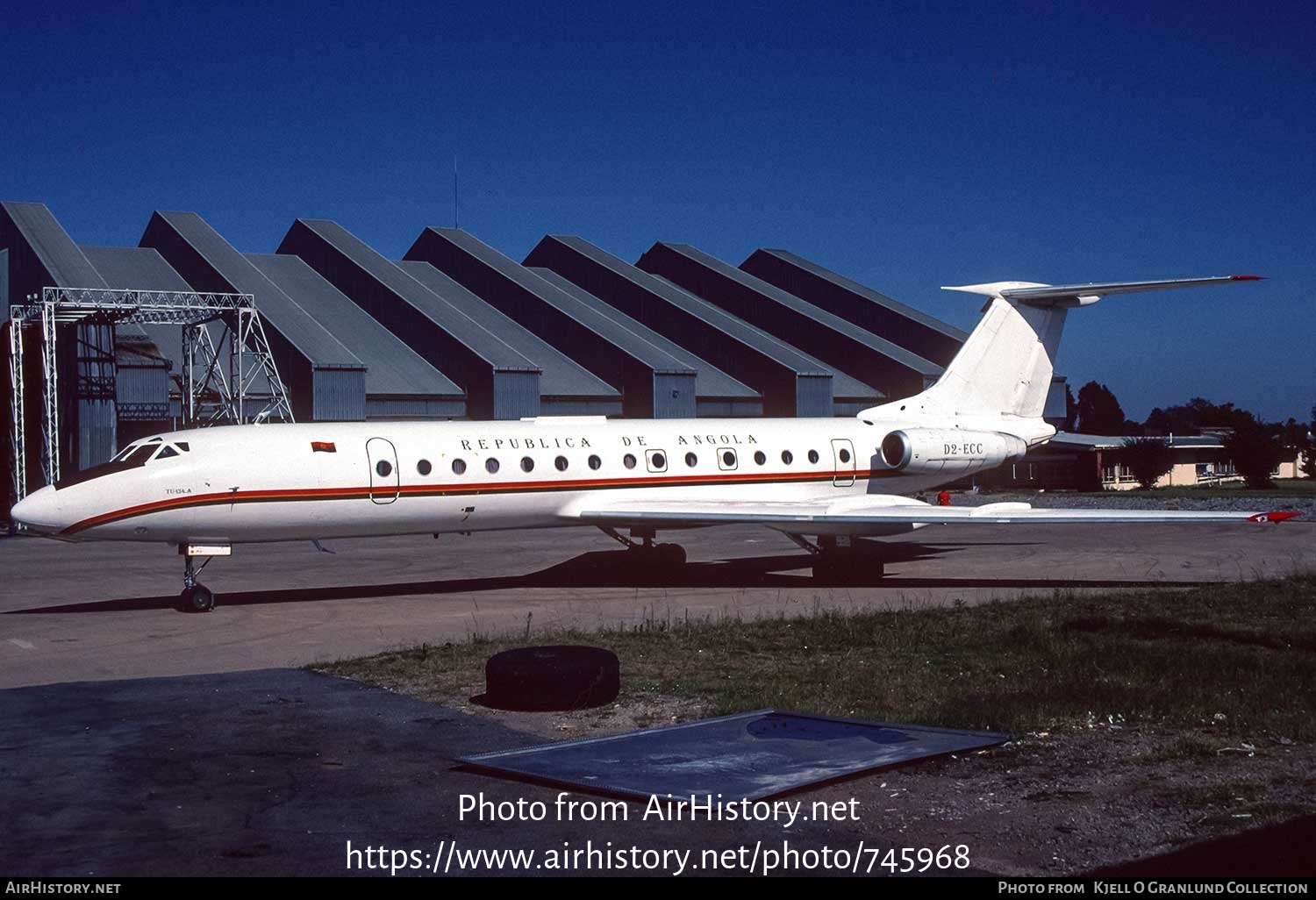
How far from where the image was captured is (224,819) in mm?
7461

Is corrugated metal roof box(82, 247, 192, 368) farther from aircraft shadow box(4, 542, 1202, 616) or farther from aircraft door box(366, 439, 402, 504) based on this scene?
aircraft door box(366, 439, 402, 504)

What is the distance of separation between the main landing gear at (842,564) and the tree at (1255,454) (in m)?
42.4

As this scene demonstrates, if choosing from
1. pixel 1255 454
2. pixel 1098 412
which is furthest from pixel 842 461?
pixel 1098 412

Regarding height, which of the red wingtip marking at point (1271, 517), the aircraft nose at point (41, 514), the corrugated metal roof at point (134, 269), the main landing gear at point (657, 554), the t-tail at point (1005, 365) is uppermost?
the corrugated metal roof at point (134, 269)

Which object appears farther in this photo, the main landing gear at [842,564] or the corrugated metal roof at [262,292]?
the corrugated metal roof at [262,292]

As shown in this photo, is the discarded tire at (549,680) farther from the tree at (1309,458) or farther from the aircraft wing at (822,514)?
the tree at (1309,458)

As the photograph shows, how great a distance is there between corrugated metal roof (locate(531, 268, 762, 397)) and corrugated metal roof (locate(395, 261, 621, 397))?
135 inches

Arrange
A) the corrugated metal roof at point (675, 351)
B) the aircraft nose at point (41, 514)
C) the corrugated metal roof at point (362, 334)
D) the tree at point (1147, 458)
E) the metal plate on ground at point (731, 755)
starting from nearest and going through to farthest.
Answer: the metal plate on ground at point (731, 755) → the aircraft nose at point (41, 514) → the corrugated metal roof at point (362, 334) → the corrugated metal roof at point (675, 351) → the tree at point (1147, 458)

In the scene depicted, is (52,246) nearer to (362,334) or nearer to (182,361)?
(182,361)

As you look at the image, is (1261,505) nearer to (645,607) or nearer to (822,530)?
(822,530)

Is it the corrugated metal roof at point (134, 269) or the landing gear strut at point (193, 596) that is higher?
the corrugated metal roof at point (134, 269)

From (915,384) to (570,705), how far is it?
45810 mm

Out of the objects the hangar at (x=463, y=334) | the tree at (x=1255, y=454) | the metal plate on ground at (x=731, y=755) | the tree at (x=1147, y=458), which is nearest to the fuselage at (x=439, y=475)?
the metal plate on ground at (x=731, y=755)

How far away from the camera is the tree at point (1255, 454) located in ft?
187
